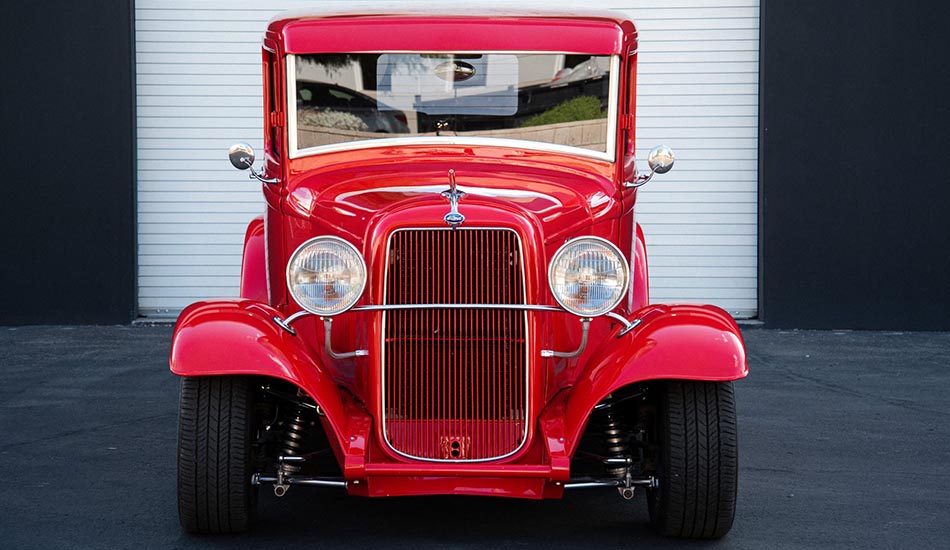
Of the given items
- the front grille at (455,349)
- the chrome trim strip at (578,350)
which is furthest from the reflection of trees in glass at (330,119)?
the chrome trim strip at (578,350)

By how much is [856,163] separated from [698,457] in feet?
22.4

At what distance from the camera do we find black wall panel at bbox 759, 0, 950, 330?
1056 cm

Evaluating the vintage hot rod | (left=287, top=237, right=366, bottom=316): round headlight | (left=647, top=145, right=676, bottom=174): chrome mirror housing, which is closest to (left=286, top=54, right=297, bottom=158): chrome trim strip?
the vintage hot rod

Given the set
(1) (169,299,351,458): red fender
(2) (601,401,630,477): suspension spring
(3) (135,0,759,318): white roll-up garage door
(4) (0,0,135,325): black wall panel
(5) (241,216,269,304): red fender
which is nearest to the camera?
(1) (169,299,351,458): red fender

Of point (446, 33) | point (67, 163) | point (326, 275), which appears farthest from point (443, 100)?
point (67, 163)

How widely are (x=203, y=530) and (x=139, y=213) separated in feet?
21.8

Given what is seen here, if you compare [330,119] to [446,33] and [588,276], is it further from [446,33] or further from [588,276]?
[588,276]

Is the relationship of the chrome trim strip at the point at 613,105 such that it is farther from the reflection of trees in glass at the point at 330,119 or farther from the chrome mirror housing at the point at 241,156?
the chrome mirror housing at the point at 241,156

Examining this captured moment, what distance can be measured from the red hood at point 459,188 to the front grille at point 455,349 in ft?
0.58

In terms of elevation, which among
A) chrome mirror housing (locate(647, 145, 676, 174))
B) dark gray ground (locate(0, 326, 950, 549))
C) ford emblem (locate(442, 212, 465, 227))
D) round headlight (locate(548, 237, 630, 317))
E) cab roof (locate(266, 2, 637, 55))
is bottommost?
dark gray ground (locate(0, 326, 950, 549))

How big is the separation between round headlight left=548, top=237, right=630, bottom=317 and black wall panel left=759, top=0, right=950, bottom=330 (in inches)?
254

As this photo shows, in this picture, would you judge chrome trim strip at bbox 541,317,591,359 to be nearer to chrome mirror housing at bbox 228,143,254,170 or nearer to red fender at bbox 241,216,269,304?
chrome mirror housing at bbox 228,143,254,170

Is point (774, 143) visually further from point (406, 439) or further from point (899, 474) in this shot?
point (406, 439)

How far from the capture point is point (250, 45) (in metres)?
10.8
